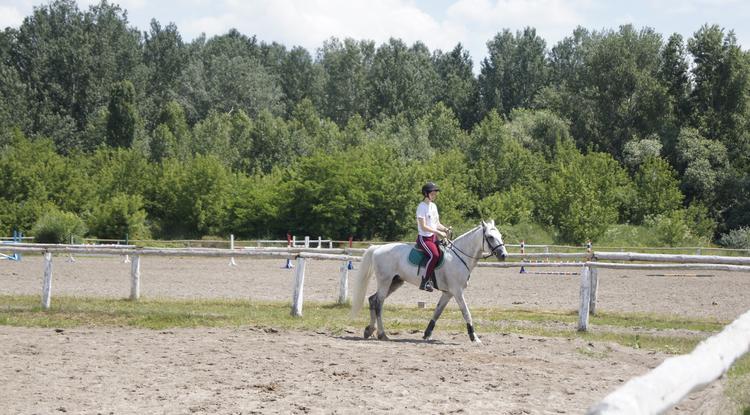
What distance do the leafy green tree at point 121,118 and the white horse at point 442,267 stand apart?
67.6 m

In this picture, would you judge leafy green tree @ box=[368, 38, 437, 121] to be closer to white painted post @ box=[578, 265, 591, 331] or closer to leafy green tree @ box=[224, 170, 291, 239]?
leafy green tree @ box=[224, 170, 291, 239]

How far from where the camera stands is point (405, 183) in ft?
189

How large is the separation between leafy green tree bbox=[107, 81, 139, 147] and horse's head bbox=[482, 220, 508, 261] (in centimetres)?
6874

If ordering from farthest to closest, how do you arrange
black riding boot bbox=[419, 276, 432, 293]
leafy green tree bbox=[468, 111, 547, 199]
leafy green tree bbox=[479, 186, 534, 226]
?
1. leafy green tree bbox=[468, 111, 547, 199]
2. leafy green tree bbox=[479, 186, 534, 226]
3. black riding boot bbox=[419, 276, 432, 293]

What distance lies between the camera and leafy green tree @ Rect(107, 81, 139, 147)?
3044 inches

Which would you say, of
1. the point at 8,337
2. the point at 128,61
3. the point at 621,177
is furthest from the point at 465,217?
the point at 128,61

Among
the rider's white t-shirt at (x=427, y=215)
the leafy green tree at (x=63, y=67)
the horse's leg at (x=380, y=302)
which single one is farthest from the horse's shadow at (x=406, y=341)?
the leafy green tree at (x=63, y=67)

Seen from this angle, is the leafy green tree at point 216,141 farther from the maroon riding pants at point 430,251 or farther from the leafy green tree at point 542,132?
the maroon riding pants at point 430,251

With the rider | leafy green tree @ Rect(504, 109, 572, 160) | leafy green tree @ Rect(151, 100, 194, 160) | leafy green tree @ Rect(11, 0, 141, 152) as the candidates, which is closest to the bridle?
the rider

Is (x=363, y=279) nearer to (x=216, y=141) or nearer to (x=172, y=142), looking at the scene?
(x=216, y=141)

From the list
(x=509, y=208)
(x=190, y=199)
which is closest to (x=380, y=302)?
(x=509, y=208)

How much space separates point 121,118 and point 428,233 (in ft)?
226

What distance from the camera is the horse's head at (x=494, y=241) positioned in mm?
13062

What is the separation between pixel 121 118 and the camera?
255 feet
